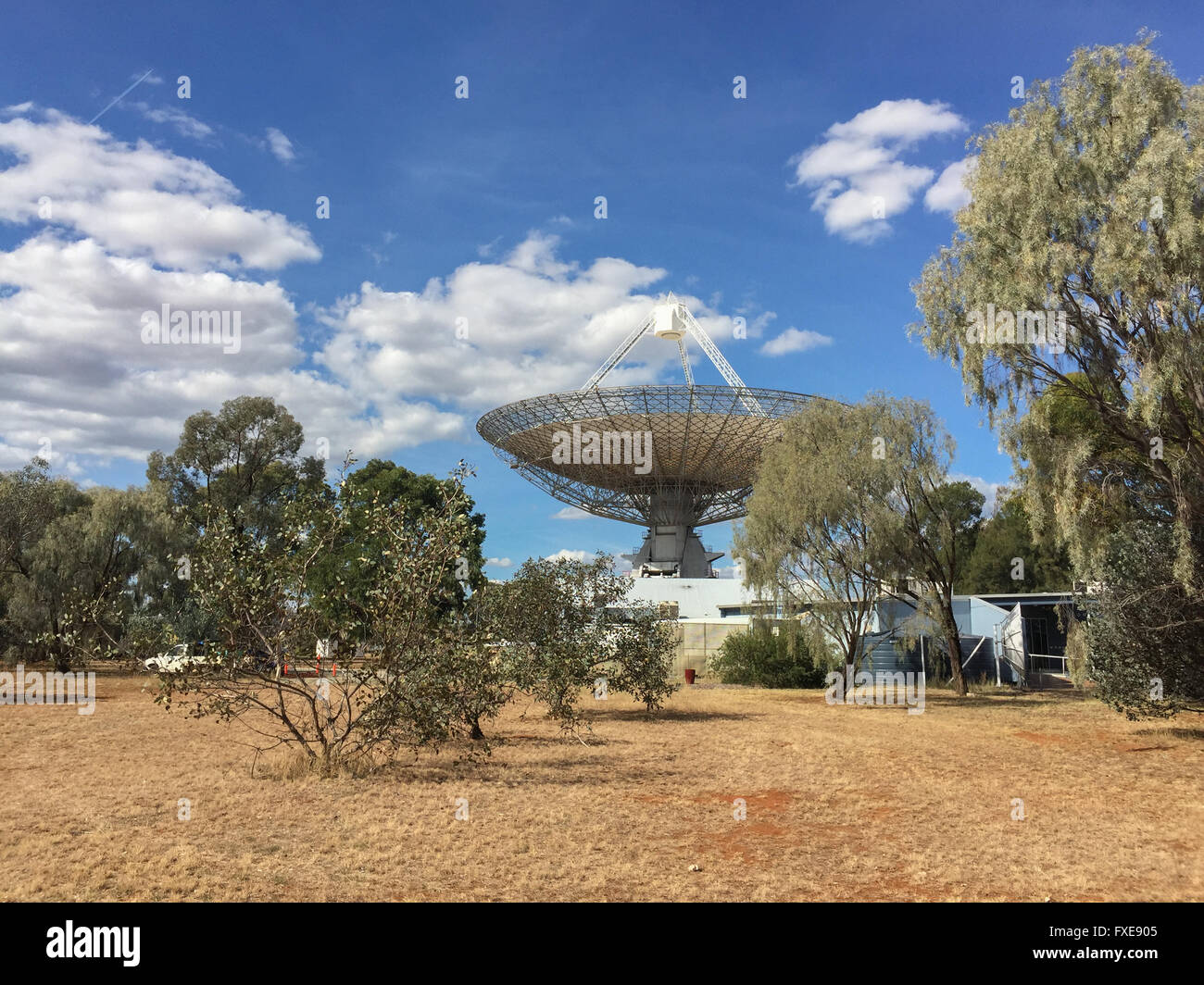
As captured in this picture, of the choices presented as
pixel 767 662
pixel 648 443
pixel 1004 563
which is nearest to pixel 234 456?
pixel 648 443

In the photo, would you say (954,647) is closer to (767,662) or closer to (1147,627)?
(767,662)

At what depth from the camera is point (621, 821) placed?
861 centimetres

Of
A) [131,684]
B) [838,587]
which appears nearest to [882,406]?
[838,587]

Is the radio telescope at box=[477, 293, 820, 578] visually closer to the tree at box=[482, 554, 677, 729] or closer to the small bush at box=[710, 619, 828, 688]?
the small bush at box=[710, 619, 828, 688]

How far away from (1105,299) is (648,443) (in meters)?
29.4

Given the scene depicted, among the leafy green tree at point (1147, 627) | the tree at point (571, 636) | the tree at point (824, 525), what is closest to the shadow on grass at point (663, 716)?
the tree at point (571, 636)

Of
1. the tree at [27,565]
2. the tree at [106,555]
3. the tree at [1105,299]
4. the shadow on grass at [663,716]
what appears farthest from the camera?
the tree at [106,555]

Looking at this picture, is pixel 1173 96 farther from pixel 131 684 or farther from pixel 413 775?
pixel 131 684

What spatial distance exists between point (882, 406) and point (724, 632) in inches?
547

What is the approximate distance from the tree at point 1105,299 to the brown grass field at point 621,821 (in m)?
4.06

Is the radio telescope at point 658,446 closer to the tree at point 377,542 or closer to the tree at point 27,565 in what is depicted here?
the tree at point 377,542

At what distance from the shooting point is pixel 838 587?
25.2m

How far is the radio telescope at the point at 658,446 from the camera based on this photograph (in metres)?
39.5

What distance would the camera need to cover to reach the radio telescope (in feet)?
129
